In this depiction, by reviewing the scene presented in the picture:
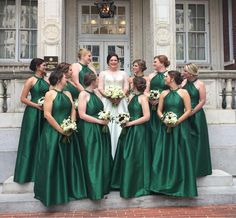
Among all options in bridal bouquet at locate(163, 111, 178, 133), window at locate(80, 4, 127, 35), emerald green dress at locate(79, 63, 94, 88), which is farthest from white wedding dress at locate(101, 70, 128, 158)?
window at locate(80, 4, 127, 35)

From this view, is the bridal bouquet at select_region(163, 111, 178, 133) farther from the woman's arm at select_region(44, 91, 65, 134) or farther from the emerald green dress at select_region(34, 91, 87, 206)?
the woman's arm at select_region(44, 91, 65, 134)

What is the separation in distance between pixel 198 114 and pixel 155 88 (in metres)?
0.94

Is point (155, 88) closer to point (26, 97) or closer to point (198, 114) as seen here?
point (198, 114)

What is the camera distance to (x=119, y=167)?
6.94 metres

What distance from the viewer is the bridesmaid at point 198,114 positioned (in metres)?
7.42

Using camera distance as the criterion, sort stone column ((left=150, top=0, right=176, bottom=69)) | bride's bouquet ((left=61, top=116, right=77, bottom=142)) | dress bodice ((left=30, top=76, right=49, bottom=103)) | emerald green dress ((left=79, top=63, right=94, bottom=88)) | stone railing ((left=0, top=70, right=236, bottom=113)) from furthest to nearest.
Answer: stone column ((left=150, top=0, right=176, bottom=69))
stone railing ((left=0, top=70, right=236, bottom=113))
emerald green dress ((left=79, top=63, right=94, bottom=88))
dress bodice ((left=30, top=76, right=49, bottom=103))
bride's bouquet ((left=61, top=116, right=77, bottom=142))

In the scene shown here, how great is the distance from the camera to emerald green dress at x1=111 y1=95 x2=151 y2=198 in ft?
22.0

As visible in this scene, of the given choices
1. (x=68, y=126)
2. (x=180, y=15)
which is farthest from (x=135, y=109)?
(x=180, y=15)

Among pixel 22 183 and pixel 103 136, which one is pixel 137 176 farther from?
pixel 22 183

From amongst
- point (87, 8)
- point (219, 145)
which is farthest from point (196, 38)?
point (219, 145)

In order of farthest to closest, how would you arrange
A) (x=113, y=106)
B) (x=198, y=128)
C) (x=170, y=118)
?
(x=198, y=128) < (x=113, y=106) < (x=170, y=118)

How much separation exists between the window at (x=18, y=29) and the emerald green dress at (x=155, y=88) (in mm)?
8917

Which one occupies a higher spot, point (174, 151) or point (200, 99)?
point (200, 99)

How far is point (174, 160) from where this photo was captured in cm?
683
